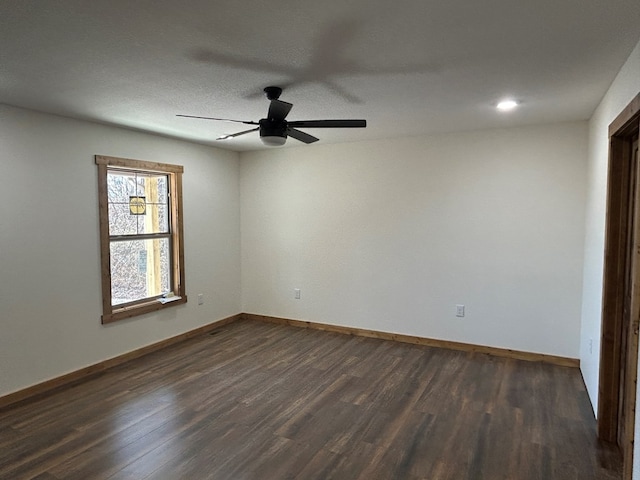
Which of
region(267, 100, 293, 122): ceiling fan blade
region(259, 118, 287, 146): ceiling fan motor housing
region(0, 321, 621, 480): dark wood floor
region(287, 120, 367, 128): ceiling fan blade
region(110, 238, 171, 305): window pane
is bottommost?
region(0, 321, 621, 480): dark wood floor

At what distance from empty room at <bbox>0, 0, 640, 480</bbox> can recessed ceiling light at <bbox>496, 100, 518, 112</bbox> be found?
0.10ft

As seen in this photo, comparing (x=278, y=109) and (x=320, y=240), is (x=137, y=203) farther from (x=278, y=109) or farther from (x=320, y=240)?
(x=278, y=109)

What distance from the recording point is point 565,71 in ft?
8.40

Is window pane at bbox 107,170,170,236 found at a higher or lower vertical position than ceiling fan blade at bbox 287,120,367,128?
lower

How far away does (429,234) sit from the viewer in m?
4.68

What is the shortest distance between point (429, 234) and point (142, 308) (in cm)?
331

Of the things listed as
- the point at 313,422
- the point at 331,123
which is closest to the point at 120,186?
the point at 331,123

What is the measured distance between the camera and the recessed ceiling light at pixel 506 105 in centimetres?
328

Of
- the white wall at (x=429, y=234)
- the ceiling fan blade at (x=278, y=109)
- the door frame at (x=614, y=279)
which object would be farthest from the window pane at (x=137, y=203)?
the door frame at (x=614, y=279)

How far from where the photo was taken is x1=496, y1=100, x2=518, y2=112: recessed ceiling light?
328cm

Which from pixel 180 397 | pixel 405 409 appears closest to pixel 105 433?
pixel 180 397

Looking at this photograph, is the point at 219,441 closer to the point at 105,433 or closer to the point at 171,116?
the point at 105,433

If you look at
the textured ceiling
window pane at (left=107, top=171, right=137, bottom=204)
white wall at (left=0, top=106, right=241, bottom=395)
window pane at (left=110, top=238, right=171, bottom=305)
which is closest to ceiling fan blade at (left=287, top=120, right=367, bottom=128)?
the textured ceiling

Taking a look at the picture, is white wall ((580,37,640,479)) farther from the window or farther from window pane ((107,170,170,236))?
window pane ((107,170,170,236))
